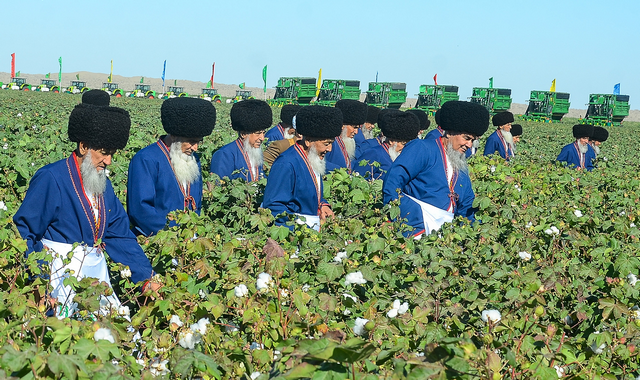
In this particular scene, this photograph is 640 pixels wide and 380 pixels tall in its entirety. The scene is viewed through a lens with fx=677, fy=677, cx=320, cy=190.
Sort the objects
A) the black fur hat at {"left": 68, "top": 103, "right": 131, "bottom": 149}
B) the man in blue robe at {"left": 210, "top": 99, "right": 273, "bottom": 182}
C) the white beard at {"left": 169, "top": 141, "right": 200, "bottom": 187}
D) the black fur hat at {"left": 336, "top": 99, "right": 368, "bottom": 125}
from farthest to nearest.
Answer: the black fur hat at {"left": 336, "top": 99, "right": 368, "bottom": 125}, the man in blue robe at {"left": 210, "top": 99, "right": 273, "bottom": 182}, the white beard at {"left": 169, "top": 141, "right": 200, "bottom": 187}, the black fur hat at {"left": 68, "top": 103, "right": 131, "bottom": 149}

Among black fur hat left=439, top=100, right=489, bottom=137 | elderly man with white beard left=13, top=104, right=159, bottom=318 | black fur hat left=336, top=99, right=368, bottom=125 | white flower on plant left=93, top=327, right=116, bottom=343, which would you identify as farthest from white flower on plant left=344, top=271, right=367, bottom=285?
black fur hat left=336, top=99, right=368, bottom=125

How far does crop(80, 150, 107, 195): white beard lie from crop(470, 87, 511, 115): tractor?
40841mm

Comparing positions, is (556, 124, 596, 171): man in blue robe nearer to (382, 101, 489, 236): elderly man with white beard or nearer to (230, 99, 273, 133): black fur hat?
(382, 101, 489, 236): elderly man with white beard

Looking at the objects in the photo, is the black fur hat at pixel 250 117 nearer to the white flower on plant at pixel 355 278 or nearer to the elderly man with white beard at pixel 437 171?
the elderly man with white beard at pixel 437 171

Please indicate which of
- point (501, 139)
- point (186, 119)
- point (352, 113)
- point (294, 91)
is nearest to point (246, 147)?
point (186, 119)

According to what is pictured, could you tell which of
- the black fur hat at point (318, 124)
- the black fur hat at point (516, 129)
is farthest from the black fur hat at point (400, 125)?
the black fur hat at point (516, 129)

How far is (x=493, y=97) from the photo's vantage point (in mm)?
43281

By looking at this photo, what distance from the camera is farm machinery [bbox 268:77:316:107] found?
143ft

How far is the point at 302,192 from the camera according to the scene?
526 cm

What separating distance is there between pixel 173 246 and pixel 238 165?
3.23 metres

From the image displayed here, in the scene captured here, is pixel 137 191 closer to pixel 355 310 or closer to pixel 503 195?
pixel 355 310

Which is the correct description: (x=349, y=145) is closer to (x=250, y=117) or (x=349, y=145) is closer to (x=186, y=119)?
(x=250, y=117)

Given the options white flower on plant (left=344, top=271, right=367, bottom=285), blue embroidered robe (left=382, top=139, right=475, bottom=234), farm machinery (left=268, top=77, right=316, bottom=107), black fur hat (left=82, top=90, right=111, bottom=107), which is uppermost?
farm machinery (left=268, top=77, right=316, bottom=107)

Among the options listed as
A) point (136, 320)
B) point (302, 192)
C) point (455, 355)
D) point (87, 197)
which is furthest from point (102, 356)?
point (302, 192)
